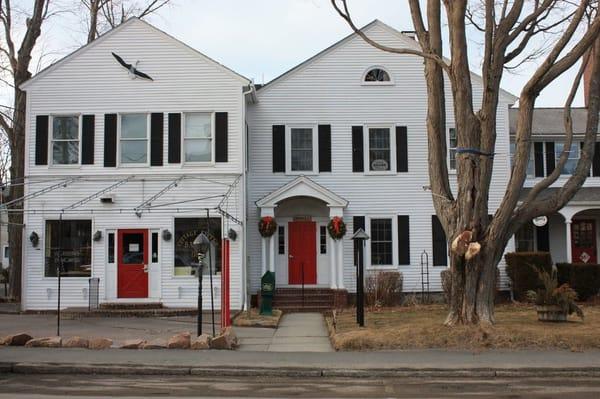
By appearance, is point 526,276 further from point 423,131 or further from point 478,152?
point 478,152

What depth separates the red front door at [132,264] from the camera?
2020 centimetres

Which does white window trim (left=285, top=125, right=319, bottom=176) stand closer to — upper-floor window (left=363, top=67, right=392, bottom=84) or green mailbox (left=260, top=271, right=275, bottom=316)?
upper-floor window (left=363, top=67, right=392, bottom=84)

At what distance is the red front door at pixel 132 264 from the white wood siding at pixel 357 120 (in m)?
3.63

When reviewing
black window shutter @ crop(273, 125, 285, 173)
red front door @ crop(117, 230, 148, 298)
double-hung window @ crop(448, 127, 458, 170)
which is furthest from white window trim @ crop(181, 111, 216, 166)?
double-hung window @ crop(448, 127, 458, 170)

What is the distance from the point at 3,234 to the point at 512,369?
53.6 meters

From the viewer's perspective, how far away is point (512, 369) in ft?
36.3

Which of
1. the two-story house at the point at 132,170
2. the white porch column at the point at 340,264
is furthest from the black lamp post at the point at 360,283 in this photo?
the white porch column at the point at 340,264

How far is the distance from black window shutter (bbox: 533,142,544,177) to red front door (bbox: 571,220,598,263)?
7.92 ft

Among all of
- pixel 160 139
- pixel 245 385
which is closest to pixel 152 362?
pixel 245 385

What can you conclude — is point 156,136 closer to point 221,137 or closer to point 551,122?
point 221,137

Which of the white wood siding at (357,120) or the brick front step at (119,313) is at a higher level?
the white wood siding at (357,120)

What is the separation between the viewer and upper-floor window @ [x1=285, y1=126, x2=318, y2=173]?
22.4 metres

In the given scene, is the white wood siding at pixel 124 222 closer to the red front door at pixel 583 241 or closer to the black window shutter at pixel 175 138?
the black window shutter at pixel 175 138

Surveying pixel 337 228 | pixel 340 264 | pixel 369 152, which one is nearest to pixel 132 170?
pixel 337 228
